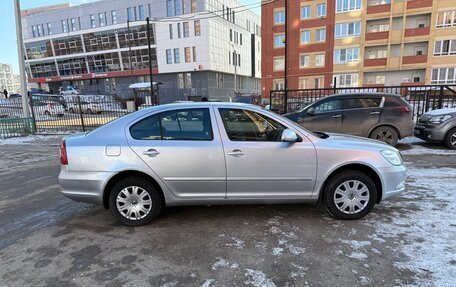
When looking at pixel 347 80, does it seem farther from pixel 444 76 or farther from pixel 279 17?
pixel 279 17

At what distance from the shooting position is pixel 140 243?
3.54 meters

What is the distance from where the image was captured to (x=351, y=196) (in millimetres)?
3959

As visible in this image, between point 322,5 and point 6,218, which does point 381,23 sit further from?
point 6,218

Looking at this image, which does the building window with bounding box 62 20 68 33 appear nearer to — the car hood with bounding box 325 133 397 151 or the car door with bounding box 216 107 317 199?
the car door with bounding box 216 107 317 199

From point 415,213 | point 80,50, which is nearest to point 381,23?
point 415,213

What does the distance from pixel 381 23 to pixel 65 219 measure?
1519 inches

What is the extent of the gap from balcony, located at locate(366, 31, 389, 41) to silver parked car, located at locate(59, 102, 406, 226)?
115 feet

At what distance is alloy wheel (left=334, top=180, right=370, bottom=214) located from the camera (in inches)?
155

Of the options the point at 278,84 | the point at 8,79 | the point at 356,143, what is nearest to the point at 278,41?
the point at 278,84

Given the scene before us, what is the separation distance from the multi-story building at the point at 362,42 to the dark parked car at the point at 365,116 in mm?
28710

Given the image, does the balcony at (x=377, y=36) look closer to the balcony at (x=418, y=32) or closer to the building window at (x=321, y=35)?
the balcony at (x=418, y=32)

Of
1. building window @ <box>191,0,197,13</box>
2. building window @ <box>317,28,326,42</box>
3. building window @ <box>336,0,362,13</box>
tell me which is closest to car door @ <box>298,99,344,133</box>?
building window @ <box>317,28,326,42</box>

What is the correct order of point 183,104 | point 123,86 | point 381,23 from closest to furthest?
point 183,104 < point 381,23 < point 123,86

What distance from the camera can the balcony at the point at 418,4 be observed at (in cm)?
3129
